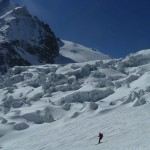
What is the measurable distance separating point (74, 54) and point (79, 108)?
328 feet

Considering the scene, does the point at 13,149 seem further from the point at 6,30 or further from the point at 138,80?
the point at 6,30

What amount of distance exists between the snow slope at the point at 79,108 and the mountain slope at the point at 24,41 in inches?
2252

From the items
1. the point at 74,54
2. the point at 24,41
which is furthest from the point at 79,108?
the point at 74,54

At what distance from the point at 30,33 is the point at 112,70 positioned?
3496 inches

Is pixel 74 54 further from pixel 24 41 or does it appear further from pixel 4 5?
pixel 4 5

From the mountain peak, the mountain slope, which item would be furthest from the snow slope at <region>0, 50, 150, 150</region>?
the mountain peak

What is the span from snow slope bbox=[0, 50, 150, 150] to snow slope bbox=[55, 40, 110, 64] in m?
70.7

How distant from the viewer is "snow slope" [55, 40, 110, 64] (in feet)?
419

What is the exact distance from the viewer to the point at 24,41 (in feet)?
408

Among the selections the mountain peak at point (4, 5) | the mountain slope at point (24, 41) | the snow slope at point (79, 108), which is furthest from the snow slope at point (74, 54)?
the snow slope at point (79, 108)

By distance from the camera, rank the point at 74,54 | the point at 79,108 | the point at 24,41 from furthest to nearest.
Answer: the point at 74,54 < the point at 24,41 < the point at 79,108

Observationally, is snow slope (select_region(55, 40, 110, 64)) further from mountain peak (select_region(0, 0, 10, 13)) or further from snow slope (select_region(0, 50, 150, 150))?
snow slope (select_region(0, 50, 150, 150))

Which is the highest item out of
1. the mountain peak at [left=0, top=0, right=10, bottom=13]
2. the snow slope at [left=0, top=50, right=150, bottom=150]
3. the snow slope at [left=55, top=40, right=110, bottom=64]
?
the mountain peak at [left=0, top=0, right=10, bottom=13]

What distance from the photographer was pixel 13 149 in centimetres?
2991
